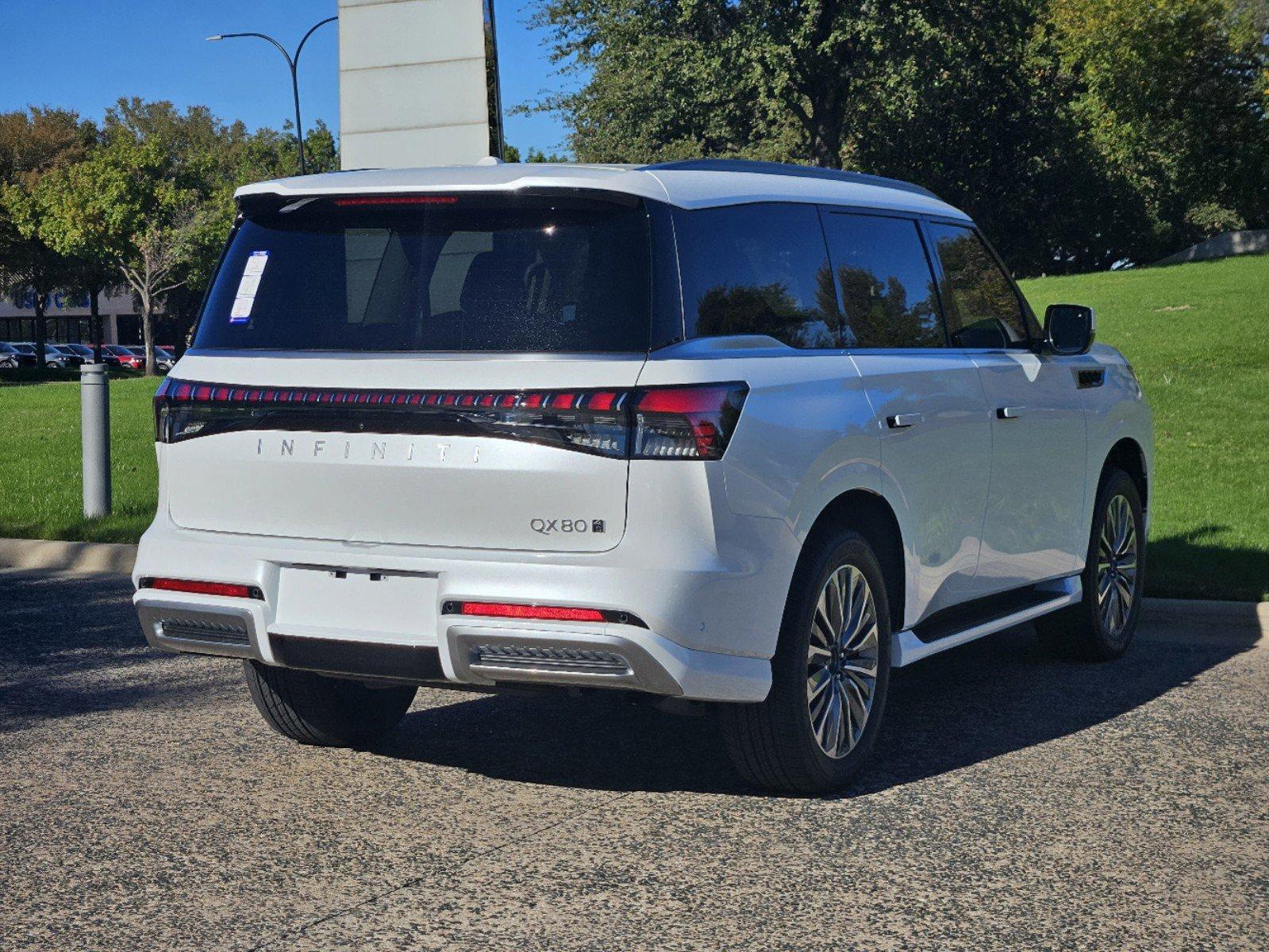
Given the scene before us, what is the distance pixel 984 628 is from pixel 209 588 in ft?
9.47

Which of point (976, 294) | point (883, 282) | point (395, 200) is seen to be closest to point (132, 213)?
point (976, 294)

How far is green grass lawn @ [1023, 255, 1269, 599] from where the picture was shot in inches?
386

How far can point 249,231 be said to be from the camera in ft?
17.1

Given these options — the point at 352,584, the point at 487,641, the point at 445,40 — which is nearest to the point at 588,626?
the point at 487,641

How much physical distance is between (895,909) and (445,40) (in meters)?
11.3

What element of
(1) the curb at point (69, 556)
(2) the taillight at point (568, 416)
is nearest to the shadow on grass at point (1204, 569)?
(2) the taillight at point (568, 416)

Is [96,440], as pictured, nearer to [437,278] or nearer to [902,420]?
[437,278]

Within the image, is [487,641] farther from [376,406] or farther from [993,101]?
[993,101]

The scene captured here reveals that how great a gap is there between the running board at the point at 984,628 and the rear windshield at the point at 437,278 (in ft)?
5.43

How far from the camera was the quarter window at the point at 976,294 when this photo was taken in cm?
646

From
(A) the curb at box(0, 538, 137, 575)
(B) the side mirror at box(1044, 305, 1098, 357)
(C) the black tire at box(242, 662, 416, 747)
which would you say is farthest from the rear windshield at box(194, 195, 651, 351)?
(A) the curb at box(0, 538, 137, 575)

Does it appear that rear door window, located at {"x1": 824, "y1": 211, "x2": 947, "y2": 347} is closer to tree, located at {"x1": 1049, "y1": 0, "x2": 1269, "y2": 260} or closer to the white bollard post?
the white bollard post

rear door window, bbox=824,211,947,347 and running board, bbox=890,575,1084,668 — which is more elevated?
rear door window, bbox=824,211,947,347

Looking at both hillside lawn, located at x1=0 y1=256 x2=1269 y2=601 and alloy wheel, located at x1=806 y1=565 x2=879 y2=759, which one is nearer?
alloy wheel, located at x1=806 y1=565 x2=879 y2=759
